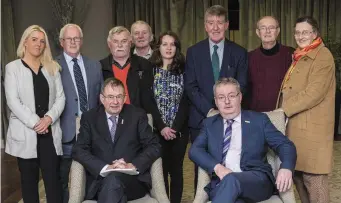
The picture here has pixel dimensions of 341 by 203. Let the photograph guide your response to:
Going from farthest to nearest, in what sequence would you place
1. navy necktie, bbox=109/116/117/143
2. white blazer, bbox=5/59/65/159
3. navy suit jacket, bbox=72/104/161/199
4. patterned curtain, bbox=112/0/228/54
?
1. patterned curtain, bbox=112/0/228/54
2. white blazer, bbox=5/59/65/159
3. navy necktie, bbox=109/116/117/143
4. navy suit jacket, bbox=72/104/161/199

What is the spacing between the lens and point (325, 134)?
327 centimetres

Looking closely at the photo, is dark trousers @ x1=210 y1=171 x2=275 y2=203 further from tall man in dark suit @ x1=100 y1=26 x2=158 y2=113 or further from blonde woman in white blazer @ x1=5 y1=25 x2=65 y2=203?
blonde woman in white blazer @ x1=5 y1=25 x2=65 y2=203

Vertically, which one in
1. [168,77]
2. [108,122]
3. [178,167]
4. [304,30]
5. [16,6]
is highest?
[16,6]

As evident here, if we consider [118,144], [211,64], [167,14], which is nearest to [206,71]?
[211,64]

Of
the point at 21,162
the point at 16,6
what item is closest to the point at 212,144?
the point at 21,162

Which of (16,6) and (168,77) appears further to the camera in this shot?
(16,6)

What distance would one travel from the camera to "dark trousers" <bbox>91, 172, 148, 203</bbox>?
279 centimetres

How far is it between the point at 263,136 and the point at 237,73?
0.73 metres

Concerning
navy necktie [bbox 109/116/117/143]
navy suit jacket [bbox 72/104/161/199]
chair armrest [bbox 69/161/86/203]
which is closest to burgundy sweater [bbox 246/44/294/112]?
navy suit jacket [bbox 72/104/161/199]

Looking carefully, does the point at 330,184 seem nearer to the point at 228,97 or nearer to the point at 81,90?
the point at 228,97

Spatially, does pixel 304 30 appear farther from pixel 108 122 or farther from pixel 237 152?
pixel 108 122

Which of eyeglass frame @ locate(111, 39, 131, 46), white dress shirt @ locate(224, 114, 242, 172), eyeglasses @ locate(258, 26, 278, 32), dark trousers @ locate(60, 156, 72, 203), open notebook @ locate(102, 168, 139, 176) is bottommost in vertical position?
dark trousers @ locate(60, 156, 72, 203)

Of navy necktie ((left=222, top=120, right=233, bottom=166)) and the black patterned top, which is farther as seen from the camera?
the black patterned top

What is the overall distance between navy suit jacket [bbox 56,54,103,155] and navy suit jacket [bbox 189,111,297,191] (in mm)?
926
